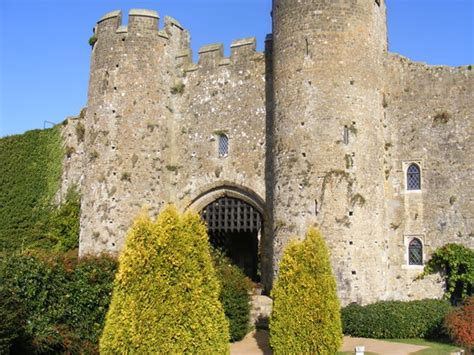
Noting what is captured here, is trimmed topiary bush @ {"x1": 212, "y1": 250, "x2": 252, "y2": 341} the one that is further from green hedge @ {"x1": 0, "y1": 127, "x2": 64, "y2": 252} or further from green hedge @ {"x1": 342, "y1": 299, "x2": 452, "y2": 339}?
green hedge @ {"x1": 0, "y1": 127, "x2": 64, "y2": 252}

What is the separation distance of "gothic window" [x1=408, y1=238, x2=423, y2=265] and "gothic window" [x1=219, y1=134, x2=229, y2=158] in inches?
290

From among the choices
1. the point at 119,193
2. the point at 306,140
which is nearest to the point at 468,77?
the point at 306,140

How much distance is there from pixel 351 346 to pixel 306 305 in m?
2.83

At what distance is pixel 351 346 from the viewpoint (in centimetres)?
1534

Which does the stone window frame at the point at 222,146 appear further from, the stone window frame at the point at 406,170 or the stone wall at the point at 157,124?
the stone window frame at the point at 406,170

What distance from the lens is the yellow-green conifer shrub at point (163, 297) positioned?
10531mm

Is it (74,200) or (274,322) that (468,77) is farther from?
(74,200)

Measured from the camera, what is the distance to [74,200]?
26.0 m

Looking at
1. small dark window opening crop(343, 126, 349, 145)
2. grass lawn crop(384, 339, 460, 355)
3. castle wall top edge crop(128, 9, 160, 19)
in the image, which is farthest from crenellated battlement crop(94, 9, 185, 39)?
grass lawn crop(384, 339, 460, 355)

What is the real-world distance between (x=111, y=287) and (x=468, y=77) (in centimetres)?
1366

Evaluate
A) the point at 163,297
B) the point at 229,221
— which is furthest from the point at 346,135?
the point at 163,297

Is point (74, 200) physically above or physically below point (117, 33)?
below

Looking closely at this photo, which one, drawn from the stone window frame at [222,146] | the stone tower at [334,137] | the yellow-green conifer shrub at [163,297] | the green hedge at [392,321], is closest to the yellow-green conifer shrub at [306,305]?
the yellow-green conifer shrub at [163,297]

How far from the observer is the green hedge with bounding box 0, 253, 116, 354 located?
12.0m
